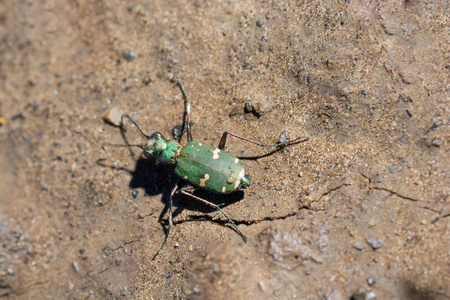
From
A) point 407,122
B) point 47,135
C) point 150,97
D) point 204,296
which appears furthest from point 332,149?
point 47,135

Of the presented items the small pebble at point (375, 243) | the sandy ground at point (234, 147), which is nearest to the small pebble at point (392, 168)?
the sandy ground at point (234, 147)

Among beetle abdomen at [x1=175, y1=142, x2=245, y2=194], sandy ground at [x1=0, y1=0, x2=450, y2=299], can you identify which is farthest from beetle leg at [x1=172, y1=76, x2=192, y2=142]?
beetle abdomen at [x1=175, y1=142, x2=245, y2=194]

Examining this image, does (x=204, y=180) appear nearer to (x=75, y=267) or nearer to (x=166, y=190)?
(x=166, y=190)

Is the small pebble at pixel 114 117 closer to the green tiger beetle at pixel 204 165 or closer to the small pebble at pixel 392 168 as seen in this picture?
the green tiger beetle at pixel 204 165

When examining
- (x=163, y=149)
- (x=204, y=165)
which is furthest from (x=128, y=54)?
(x=204, y=165)

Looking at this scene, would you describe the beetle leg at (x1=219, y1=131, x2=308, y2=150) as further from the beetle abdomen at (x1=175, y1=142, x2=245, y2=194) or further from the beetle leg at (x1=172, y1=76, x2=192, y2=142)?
the beetle leg at (x1=172, y1=76, x2=192, y2=142)

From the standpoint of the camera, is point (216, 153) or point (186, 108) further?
point (186, 108)
